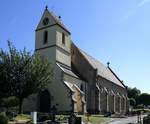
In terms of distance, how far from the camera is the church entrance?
47.9m

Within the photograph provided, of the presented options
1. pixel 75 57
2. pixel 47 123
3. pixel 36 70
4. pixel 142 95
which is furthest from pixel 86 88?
pixel 142 95

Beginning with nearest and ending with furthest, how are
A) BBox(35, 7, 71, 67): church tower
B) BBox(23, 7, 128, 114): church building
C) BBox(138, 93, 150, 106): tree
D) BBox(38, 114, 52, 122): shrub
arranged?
BBox(38, 114, 52, 122): shrub
BBox(23, 7, 128, 114): church building
BBox(35, 7, 71, 67): church tower
BBox(138, 93, 150, 106): tree

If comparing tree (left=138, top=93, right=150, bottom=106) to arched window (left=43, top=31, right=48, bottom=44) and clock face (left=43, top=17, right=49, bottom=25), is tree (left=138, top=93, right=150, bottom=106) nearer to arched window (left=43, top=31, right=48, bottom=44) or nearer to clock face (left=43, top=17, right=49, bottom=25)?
arched window (left=43, top=31, right=48, bottom=44)

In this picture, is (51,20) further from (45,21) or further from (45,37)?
(45,37)

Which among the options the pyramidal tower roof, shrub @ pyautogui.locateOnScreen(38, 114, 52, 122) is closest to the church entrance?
the pyramidal tower roof

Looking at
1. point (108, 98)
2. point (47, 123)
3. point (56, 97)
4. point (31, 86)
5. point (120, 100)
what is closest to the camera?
point (47, 123)

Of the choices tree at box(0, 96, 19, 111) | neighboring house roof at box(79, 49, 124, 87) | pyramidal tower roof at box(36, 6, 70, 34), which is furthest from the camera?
neighboring house roof at box(79, 49, 124, 87)

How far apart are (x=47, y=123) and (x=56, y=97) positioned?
1704 centimetres

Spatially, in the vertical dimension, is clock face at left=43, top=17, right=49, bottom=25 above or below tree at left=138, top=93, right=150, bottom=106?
above

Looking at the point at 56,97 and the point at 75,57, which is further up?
the point at 75,57

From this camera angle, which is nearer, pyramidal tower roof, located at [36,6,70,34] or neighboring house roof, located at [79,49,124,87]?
pyramidal tower roof, located at [36,6,70,34]

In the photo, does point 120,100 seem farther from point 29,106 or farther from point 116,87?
point 29,106

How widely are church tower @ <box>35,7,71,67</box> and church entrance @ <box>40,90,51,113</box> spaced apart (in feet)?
17.6

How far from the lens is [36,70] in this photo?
39969 millimetres
